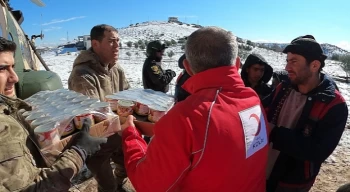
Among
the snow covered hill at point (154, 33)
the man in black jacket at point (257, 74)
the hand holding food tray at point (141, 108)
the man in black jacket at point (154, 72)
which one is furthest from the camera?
the snow covered hill at point (154, 33)

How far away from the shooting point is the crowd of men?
4.69 ft

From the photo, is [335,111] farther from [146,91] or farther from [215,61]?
[146,91]

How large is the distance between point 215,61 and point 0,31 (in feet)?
11.3

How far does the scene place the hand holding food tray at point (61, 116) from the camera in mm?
1825

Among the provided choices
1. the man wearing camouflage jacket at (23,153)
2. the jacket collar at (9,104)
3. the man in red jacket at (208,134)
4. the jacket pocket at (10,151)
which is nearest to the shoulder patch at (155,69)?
the man wearing camouflage jacket at (23,153)

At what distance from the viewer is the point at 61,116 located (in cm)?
196

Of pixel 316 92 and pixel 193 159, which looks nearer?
pixel 193 159

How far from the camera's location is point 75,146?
1902mm

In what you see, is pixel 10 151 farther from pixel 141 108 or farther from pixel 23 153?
pixel 141 108

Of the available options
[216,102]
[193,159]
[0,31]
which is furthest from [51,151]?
[0,31]

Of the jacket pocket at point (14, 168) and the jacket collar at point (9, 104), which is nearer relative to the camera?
the jacket pocket at point (14, 168)

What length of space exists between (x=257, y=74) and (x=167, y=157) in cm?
280

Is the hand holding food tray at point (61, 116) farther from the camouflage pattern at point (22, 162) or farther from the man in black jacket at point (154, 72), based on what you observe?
the man in black jacket at point (154, 72)

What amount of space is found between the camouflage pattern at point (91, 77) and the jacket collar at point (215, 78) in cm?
187
